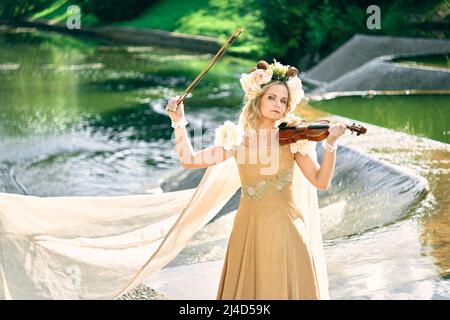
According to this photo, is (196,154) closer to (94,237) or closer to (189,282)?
(94,237)

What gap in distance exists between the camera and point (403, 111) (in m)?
14.0

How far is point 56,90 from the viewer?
2120 cm

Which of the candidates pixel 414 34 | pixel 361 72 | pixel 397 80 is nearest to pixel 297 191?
pixel 397 80

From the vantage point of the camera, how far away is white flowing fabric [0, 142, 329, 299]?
542 cm

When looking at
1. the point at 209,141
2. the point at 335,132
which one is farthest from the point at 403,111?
the point at 335,132

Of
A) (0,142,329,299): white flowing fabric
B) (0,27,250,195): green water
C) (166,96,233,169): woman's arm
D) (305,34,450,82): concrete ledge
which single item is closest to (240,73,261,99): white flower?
(166,96,233,169): woman's arm

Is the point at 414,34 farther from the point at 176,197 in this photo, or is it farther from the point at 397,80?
the point at 176,197

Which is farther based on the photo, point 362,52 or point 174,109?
point 362,52

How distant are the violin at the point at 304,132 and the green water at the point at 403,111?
711 cm

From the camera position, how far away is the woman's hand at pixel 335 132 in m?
4.80

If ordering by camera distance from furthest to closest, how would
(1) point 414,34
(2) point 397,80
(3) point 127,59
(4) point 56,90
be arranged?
1. (3) point 127,59
2. (1) point 414,34
3. (4) point 56,90
4. (2) point 397,80

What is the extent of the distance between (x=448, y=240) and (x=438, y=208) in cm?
95

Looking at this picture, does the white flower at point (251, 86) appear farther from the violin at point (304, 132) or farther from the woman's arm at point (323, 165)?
the woman's arm at point (323, 165)

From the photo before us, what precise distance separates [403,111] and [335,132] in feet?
30.8
